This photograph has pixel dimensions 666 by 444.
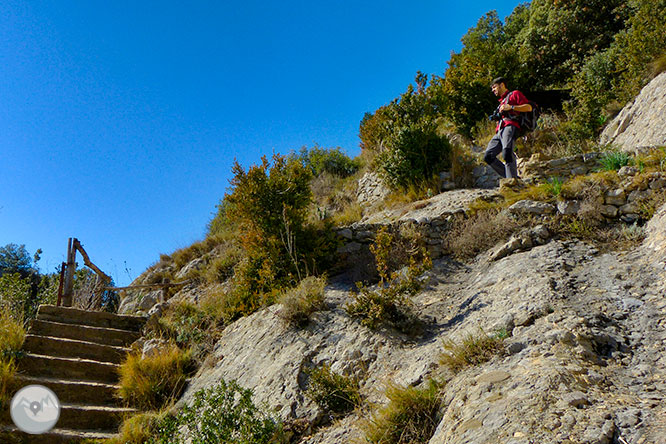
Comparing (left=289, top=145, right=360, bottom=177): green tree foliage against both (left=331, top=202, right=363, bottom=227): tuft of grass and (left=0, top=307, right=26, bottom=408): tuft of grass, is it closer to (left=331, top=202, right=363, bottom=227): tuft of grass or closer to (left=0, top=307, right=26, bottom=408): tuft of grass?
(left=331, top=202, right=363, bottom=227): tuft of grass

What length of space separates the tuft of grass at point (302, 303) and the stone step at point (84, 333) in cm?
393

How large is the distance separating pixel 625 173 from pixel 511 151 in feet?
5.71

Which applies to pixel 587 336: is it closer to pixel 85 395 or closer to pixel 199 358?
pixel 199 358

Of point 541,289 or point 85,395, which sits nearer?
point 541,289

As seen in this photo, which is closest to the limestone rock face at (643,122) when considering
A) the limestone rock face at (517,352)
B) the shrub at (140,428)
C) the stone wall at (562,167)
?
the stone wall at (562,167)

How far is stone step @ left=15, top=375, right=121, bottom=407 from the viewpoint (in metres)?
6.26

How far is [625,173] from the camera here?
5.80 meters

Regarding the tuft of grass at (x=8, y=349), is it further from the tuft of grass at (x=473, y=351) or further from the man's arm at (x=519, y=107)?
the man's arm at (x=519, y=107)

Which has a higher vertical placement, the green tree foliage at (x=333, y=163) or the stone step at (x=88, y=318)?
the green tree foliage at (x=333, y=163)

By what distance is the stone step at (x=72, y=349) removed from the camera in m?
7.07

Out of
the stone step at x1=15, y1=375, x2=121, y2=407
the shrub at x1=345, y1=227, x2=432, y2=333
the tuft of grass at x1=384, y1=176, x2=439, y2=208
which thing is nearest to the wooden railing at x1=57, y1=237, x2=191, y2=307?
the stone step at x1=15, y1=375, x2=121, y2=407

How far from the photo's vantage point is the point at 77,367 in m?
6.89

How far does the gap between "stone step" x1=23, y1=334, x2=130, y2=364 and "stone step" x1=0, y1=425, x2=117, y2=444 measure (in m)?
1.70

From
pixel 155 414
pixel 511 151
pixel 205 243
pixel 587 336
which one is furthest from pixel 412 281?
pixel 205 243
